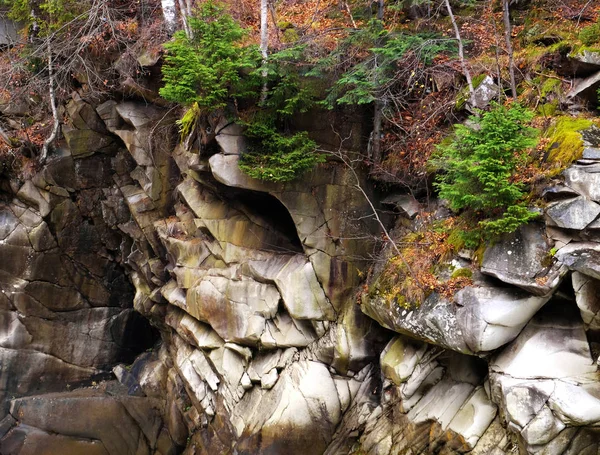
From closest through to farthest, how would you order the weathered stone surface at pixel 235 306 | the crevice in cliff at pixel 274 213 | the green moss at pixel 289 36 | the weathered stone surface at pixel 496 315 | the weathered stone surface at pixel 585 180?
the weathered stone surface at pixel 585 180 → the weathered stone surface at pixel 496 315 → the weathered stone surface at pixel 235 306 → the green moss at pixel 289 36 → the crevice in cliff at pixel 274 213

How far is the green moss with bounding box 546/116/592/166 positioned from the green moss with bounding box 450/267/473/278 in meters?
2.12

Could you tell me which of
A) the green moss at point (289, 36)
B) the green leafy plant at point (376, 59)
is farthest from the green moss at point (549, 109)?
the green moss at point (289, 36)

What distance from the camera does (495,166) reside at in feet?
24.4

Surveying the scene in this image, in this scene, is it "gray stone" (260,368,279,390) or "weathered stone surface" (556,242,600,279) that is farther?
"gray stone" (260,368,279,390)

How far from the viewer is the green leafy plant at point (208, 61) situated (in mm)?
9789

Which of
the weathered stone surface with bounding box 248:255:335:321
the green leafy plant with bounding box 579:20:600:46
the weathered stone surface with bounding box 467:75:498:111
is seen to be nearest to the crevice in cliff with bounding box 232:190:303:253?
the weathered stone surface with bounding box 248:255:335:321

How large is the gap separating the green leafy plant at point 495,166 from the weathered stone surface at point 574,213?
0.29 meters

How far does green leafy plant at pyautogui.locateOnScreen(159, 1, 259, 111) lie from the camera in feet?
32.1

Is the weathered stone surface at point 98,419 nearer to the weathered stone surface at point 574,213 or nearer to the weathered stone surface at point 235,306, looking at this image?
the weathered stone surface at point 235,306

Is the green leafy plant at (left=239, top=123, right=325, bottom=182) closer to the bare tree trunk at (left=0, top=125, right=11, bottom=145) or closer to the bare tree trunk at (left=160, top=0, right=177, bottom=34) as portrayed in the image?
the bare tree trunk at (left=160, top=0, right=177, bottom=34)

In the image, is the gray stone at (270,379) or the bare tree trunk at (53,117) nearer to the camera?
the gray stone at (270,379)

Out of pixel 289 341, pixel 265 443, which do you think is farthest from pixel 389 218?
pixel 265 443

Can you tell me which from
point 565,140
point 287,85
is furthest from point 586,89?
point 287,85

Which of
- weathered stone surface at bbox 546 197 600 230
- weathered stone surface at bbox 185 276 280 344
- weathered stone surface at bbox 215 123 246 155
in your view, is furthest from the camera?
weathered stone surface at bbox 185 276 280 344
